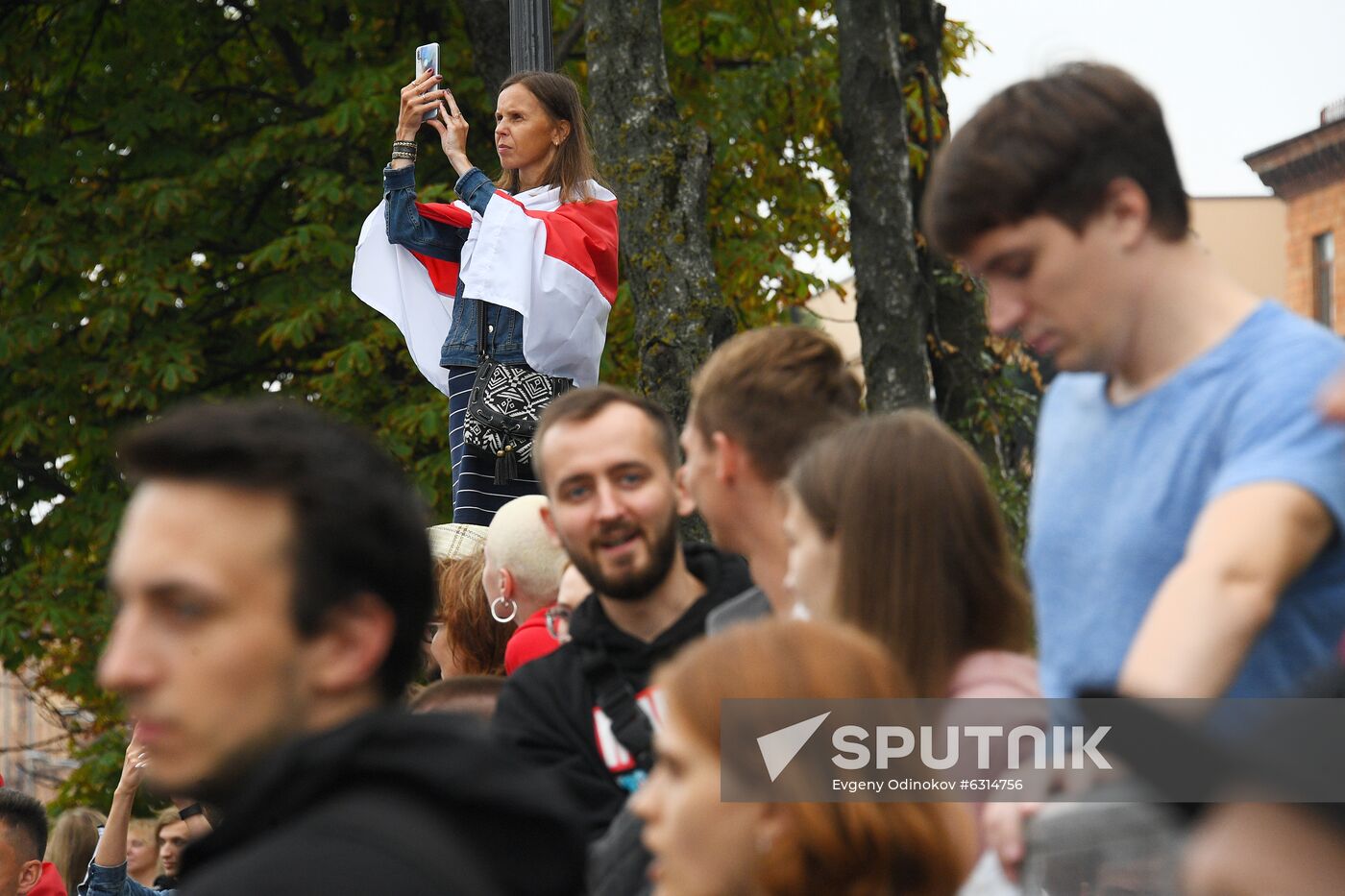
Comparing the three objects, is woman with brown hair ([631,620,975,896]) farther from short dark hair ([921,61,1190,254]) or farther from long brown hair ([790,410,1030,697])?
short dark hair ([921,61,1190,254])

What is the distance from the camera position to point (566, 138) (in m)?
6.67

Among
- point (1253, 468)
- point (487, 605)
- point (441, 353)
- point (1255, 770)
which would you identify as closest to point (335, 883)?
point (1255, 770)

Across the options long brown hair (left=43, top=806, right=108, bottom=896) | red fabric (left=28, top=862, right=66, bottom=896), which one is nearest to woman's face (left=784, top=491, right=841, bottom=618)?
red fabric (left=28, top=862, right=66, bottom=896)

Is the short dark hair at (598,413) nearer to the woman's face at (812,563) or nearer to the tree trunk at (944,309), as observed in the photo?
Answer: the woman's face at (812,563)

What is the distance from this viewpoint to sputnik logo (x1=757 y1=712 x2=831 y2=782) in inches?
87.4

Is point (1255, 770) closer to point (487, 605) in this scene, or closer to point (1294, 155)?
point (487, 605)

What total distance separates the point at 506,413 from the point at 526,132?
39.3 inches

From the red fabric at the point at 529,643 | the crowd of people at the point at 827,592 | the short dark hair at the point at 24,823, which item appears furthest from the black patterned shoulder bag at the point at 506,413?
the crowd of people at the point at 827,592

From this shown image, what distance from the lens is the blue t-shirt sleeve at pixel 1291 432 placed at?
2.37 metres

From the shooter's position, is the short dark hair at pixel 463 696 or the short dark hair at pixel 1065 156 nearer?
the short dark hair at pixel 1065 156

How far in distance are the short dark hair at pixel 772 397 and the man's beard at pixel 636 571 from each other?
0.33 metres

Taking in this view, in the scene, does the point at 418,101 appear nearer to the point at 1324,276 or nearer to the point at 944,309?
the point at 944,309

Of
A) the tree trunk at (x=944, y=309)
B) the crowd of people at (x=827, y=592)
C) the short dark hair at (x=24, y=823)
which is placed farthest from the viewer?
the tree trunk at (x=944, y=309)

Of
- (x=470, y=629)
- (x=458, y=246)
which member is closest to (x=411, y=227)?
(x=458, y=246)
